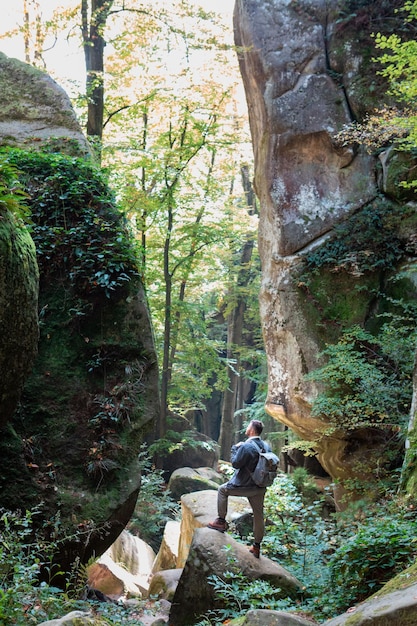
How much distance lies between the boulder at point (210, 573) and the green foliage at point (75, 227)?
3630 millimetres

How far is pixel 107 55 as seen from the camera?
17250mm

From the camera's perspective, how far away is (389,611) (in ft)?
10.6

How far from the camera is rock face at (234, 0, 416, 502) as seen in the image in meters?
11.9

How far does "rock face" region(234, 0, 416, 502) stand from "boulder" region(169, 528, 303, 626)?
16.4 ft

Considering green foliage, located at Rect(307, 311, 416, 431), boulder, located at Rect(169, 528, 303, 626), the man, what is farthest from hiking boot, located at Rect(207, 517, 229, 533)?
green foliage, located at Rect(307, 311, 416, 431)

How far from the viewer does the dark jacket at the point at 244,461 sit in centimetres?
683

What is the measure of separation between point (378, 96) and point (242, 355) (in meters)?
10.3

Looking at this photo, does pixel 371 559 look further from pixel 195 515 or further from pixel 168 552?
pixel 168 552

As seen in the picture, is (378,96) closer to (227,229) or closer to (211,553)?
(227,229)

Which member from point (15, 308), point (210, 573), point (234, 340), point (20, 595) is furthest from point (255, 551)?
point (234, 340)

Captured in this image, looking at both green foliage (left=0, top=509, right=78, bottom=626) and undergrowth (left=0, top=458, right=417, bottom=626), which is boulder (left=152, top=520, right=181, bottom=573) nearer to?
undergrowth (left=0, top=458, right=417, bottom=626)

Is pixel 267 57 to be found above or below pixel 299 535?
above

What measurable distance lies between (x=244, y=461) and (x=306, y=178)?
820 centimetres

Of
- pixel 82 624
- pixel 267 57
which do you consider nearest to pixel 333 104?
pixel 267 57
